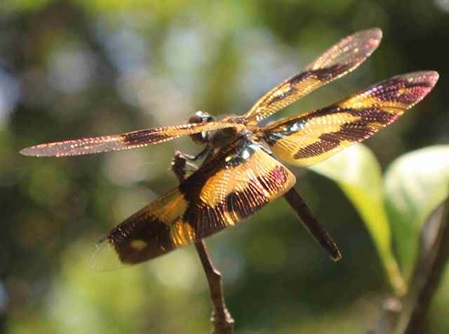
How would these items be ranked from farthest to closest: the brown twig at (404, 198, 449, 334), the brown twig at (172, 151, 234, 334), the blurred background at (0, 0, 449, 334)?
the blurred background at (0, 0, 449, 334) < the brown twig at (404, 198, 449, 334) < the brown twig at (172, 151, 234, 334)

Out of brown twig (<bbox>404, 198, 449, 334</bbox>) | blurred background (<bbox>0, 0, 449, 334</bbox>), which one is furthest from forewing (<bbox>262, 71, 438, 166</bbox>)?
blurred background (<bbox>0, 0, 449, 334</bbox>)

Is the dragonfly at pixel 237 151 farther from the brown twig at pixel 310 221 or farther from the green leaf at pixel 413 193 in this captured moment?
the green leaf at pixel 413 193

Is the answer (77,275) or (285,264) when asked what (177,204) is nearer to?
(285,264)

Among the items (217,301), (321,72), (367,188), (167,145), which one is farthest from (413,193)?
(167,145)

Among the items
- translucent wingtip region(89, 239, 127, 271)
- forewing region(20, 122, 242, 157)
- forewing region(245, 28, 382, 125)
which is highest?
forewing region(20, 122, 242, 157)

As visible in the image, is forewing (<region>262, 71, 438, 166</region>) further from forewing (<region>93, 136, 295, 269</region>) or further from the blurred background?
the blurred background

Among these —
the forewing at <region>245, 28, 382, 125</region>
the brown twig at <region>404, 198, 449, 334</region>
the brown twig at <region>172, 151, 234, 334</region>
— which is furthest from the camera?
the forewing at <region>245, 28, 382, 125</region>

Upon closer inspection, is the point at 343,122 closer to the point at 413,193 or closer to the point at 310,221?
the point at 310,221
